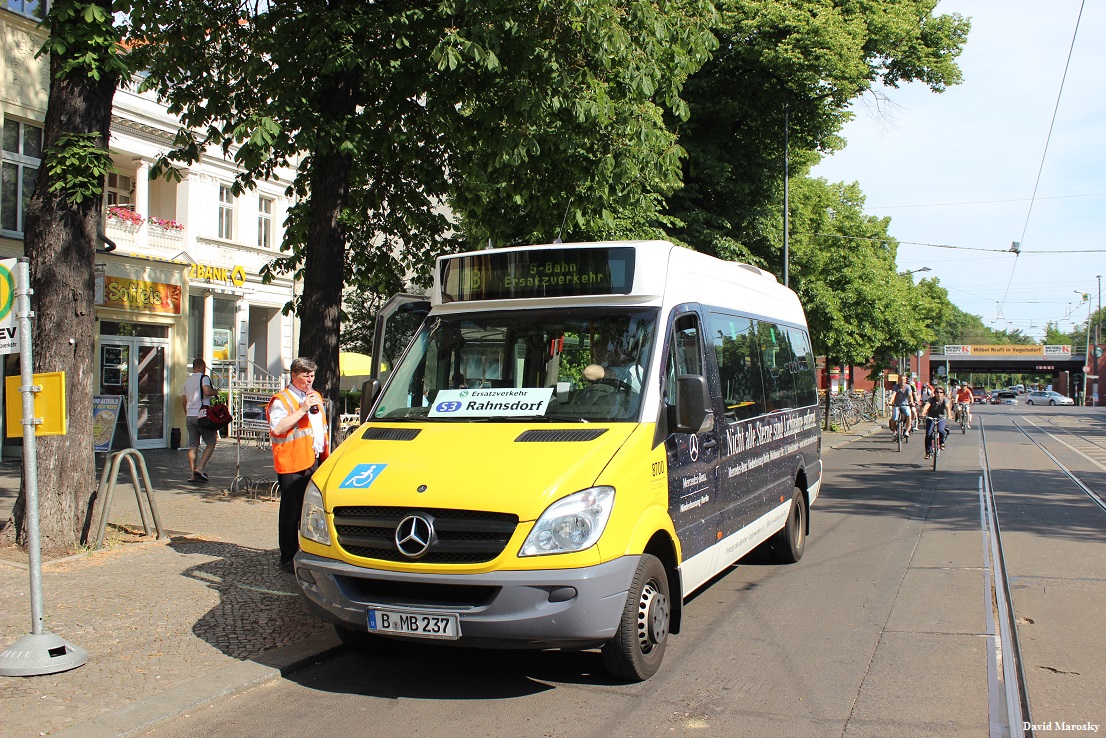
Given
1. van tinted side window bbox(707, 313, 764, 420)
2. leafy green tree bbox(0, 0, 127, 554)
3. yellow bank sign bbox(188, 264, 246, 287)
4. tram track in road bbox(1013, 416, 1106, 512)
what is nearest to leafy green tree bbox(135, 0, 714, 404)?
leafy green tree bbox(0, 0, 127, 554)

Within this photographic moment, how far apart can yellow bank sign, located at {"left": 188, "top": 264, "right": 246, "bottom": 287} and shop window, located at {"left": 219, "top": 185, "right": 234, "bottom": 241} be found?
0.96m

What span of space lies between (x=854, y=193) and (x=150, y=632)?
33.1 metres

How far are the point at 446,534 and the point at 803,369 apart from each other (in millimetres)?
6060

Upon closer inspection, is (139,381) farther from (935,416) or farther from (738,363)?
(935,416)

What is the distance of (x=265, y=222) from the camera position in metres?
26.4

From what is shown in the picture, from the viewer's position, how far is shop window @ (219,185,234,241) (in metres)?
24.6

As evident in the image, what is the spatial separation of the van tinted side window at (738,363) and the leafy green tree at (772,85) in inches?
427

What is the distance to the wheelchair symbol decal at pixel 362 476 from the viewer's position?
4.94 meters

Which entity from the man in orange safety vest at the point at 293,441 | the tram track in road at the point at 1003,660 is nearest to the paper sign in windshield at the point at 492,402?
the man in orange safety vest at the point at 293,441

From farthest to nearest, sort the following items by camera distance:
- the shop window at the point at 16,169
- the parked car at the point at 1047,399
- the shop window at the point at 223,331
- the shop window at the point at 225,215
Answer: the parked car at the point at 1047,399, the shop window at the point at 223,331, the shop window at the point at 225,215, the shop window at the point at 16,169

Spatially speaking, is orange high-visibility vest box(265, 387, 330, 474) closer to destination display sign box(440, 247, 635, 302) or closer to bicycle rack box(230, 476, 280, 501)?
destination display sign box(440, 247, 635, 302)

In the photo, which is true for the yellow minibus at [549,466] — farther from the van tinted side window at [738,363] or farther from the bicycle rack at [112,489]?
the bicycle rack at [112,489]

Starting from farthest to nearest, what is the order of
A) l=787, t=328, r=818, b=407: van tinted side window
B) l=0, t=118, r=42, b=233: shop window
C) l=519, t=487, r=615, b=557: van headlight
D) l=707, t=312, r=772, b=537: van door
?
l=0, t=118, r=42, b=233: shop window, l=787, t=328, r=818, b=407: van tinted side window, l=707, t=312, r=772, b=537: van door, l=519, t=487, r=615, b=557: van headlight

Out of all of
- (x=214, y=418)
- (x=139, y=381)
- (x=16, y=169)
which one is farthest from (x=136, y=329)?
(x=214, y=418)
